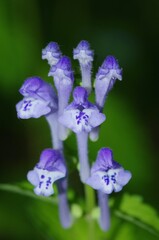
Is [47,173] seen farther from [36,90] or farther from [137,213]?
[137,213]

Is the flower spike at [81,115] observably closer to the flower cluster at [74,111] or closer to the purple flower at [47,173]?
the flower cluster at [74,111]

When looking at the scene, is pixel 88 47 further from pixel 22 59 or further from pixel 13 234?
pixel 22 59

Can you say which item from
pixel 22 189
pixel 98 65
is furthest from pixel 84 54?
pixel 98 65

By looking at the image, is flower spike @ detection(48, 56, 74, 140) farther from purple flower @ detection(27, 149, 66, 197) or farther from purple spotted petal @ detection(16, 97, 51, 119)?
purple flower @ detection(27, 149, 66, 197)

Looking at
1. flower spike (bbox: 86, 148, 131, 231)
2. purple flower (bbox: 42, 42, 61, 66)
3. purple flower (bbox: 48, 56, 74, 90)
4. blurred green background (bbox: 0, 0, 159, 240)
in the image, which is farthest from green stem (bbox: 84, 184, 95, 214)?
blurred green background (bbox: 0, 0, 159, 240)

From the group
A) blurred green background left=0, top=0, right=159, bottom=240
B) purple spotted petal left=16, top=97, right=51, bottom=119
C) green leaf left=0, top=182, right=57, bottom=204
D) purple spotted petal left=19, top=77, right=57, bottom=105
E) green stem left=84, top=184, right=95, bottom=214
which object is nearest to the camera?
purple spotted petal left=16, top=97, right=51, bottom=119

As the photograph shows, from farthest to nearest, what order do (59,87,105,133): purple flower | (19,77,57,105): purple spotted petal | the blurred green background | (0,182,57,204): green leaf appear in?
the blurred green background
(0,182,57,204): green leaf
(19,77,57,105): purple spotted petal
(59,87,105,133): purple flower

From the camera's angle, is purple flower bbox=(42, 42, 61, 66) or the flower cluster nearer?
the flower cluster

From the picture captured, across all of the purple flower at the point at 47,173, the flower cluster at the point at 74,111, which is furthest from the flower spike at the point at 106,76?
the purple flower at the point at 47,173
